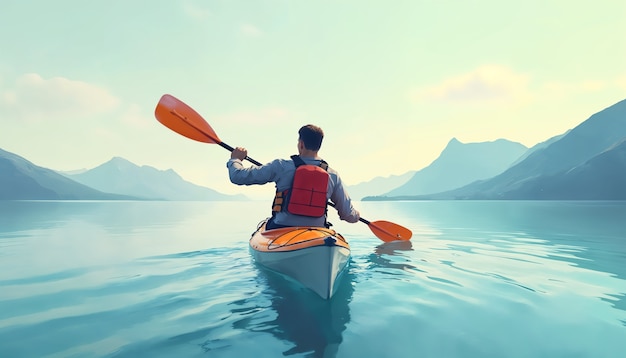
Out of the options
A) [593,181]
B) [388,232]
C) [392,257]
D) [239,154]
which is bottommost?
[392,257]

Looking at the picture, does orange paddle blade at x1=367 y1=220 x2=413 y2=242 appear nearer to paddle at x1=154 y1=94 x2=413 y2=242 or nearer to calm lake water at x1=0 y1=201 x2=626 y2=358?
calm lake water at x1=0 y1=201 x2=626 y2=358

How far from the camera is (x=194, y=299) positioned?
18.9 ft

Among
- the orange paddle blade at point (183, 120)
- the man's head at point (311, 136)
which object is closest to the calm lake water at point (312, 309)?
the man's head at point (311, 136)

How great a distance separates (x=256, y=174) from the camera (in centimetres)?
649

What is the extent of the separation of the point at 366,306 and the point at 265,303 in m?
1.67

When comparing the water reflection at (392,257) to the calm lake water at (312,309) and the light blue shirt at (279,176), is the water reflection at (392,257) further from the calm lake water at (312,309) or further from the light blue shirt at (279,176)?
the light blue shirt at (279,176)

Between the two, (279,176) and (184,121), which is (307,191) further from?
(184,121)

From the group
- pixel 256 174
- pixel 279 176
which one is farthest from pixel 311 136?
pixel 256 174

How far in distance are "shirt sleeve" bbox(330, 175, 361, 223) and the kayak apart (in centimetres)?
134

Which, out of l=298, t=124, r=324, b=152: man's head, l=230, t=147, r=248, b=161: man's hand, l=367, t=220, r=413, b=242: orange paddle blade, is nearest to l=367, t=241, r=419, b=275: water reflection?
l=367, t=220, r=413, b=242: orange paddle blade

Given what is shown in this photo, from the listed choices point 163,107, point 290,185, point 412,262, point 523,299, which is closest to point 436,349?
point 523,299

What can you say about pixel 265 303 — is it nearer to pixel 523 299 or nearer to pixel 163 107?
pixel 523 299

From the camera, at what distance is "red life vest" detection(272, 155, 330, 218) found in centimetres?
618

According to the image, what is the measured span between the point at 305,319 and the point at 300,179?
2.48 metres
